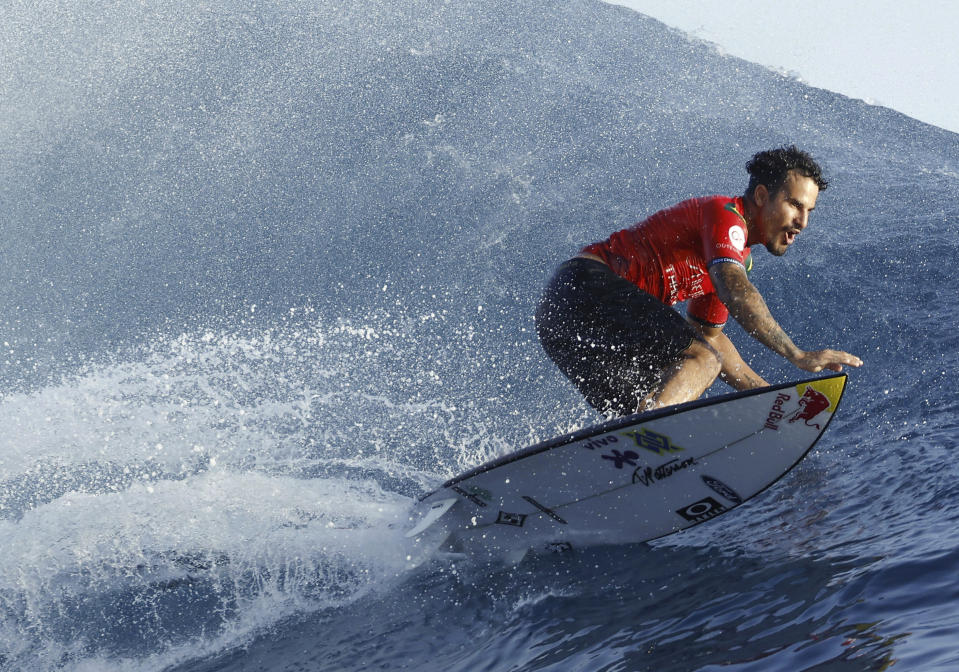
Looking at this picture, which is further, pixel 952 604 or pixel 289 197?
pixel 289 197

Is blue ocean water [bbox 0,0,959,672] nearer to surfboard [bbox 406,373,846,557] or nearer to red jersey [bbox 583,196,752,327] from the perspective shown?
surfboard [bbox 406,373,846,557]

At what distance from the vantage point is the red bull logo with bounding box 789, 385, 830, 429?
3810 mm

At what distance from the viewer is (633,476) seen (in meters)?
4.11

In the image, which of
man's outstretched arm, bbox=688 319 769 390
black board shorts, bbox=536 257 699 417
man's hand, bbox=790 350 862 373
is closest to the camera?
man's hand, bbox=790 350 862 373

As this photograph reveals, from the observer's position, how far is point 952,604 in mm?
2686

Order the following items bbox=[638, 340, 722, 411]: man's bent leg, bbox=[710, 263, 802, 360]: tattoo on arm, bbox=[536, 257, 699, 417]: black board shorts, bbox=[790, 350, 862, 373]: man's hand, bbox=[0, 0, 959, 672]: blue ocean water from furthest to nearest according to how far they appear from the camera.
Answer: bbox=[536, 257, 699, 417]: black board shorts < bbox=[638, 340, 722, 411]: man's bent leg < bbox=[710, 263, 802, 360]: tattoo on arm < bbox=[0, 0, 959, 672]: blue ocean water < bbox=[790, 350, 862, 373]: man's hand

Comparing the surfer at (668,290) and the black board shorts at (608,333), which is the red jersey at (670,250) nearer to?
the surfer at (668,290)

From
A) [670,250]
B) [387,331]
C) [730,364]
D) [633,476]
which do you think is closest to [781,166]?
[670,250]

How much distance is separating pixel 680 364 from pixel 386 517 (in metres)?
1.89

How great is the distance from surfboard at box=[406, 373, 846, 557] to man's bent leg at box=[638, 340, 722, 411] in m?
0.18

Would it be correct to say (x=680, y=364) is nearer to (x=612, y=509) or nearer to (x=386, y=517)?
(x=612, y=509)

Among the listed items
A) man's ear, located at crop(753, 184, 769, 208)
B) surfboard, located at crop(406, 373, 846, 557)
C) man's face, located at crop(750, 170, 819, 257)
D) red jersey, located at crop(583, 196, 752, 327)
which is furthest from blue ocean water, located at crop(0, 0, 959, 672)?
man's ear, located at crop(753, 184, 769, 208)

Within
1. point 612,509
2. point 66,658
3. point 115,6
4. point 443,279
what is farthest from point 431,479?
point 115,6

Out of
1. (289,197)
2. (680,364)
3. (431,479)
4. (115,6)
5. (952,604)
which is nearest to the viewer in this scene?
(952,604)
